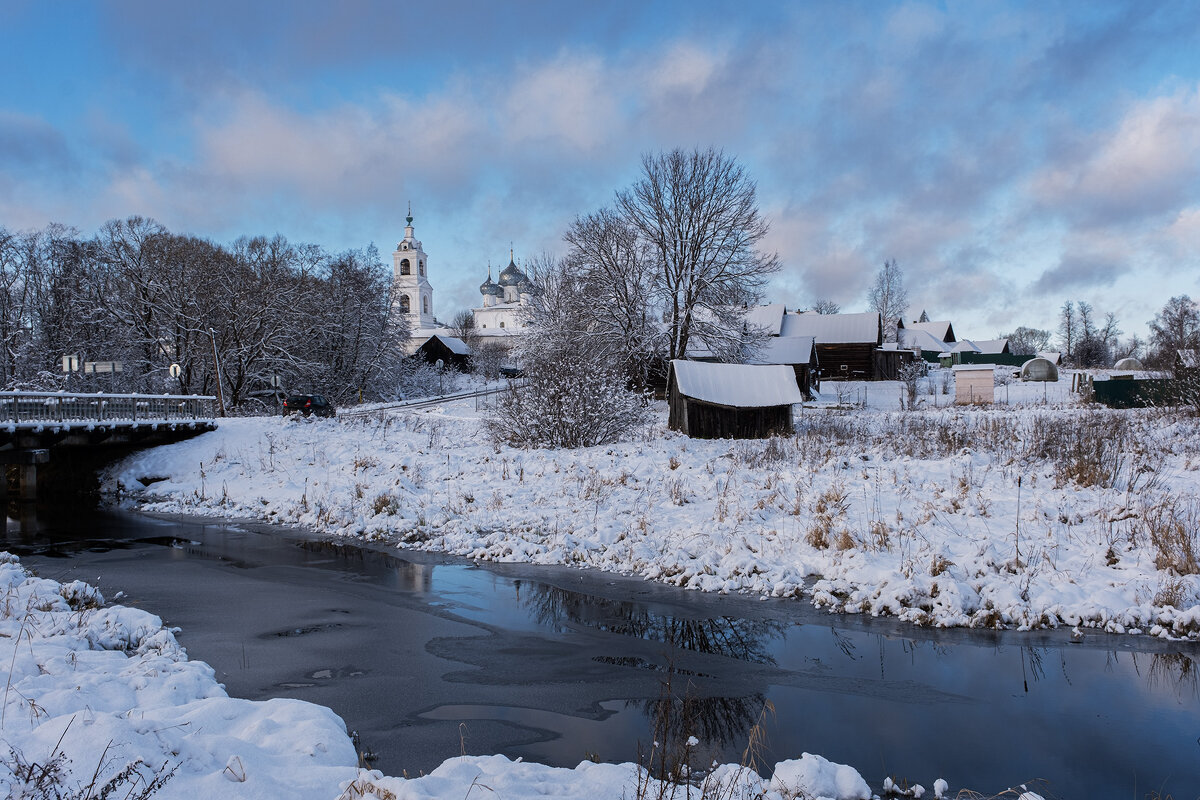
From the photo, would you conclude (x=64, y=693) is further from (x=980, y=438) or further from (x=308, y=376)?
(x=308, y=376)

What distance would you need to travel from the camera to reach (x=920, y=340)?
86.9 meters

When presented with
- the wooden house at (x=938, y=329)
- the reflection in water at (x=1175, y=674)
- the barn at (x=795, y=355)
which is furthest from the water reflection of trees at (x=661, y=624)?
the wooden house at (x=938, y=329)

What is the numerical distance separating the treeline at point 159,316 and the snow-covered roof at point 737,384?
2545 centimetres

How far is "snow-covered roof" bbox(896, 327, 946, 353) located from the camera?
8317 centimetres

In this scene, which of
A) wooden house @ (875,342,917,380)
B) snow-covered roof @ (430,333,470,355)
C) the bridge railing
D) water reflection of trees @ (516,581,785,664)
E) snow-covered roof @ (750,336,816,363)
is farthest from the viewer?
snow-covered roof @ (430,333,470,355)

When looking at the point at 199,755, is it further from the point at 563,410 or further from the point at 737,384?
the point at 737,384

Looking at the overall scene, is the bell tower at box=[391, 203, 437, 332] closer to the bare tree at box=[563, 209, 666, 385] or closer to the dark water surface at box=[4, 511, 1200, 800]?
the bare tree at box=[563, 209, 666, 385]

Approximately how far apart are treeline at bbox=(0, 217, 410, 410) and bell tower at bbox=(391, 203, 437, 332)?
5564 cm

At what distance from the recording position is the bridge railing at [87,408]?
20.2 m

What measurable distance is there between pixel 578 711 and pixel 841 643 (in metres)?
3.37

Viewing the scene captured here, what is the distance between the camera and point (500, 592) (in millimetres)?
10508

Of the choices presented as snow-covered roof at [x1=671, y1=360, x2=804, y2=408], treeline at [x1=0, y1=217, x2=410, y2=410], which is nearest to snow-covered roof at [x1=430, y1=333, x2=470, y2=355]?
treeline at [x1=0, y1=217, x2=410, y2=410]

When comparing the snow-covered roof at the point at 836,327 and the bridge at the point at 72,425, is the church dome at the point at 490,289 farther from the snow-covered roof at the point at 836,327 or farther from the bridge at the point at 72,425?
the bridge at the point at 72,425

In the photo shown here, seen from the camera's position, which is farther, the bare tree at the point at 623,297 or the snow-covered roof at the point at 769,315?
the snow-covered roof at the point at 769,315
